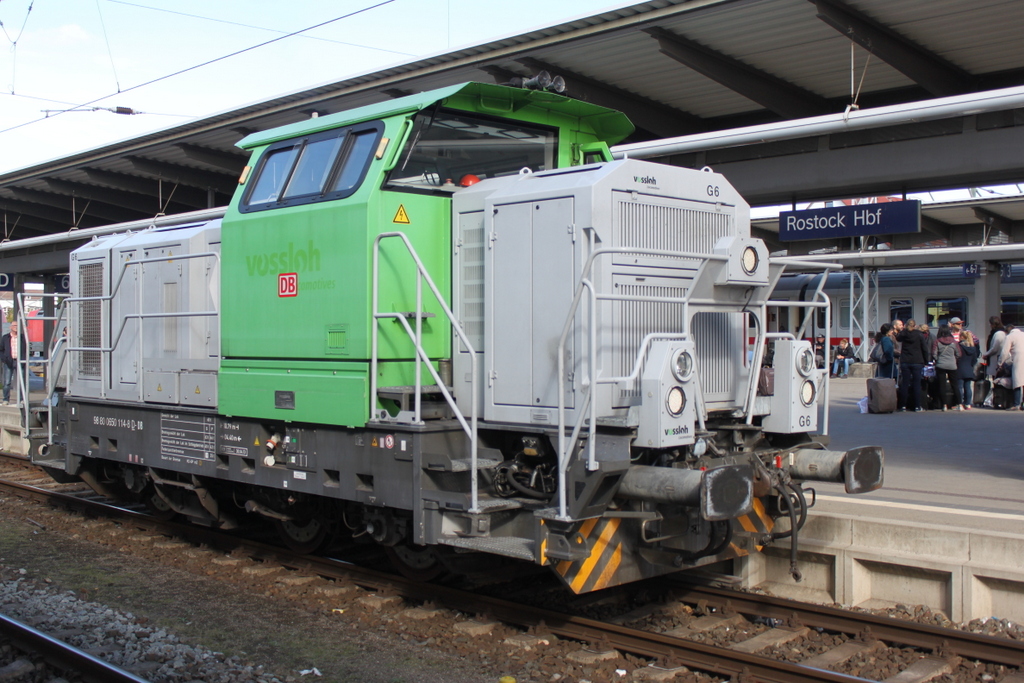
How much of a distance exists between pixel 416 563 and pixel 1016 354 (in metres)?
12.3

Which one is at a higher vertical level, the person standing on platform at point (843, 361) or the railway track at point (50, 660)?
the person standing on platform at point (843, 361)

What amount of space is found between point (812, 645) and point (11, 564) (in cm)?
635

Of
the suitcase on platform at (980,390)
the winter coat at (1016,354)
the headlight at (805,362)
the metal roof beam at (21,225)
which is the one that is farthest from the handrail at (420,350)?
the metal roof beam at (21,225)

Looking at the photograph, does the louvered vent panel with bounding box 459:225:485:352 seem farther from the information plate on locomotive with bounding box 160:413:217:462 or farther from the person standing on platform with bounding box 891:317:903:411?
the person standing on platform with bounding box 891:317:903:411

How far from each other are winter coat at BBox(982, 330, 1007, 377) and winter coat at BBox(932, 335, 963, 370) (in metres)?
0.82

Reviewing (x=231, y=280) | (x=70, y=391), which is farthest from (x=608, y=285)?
(x=70, y=391)

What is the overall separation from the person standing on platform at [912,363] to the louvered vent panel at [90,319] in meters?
12.2

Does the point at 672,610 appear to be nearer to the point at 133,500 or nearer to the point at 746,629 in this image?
the point at 746,629

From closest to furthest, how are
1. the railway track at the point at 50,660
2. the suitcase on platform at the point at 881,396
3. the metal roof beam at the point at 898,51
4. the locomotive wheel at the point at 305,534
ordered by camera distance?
1. the railway track at the point at 50,660
2. the locomotive wheel at the point at 305,534
3. the metal roof beam at the point at 898,51
4. the suitcase on platform at the point at 881,396

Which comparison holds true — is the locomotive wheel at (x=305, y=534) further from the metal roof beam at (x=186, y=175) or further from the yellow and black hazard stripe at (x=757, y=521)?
the metal roof beam at (x=186, y=175)

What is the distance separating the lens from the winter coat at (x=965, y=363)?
15453 mm

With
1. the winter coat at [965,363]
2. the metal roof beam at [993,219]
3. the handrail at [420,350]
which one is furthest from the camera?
the metal roof beam at [993,219]

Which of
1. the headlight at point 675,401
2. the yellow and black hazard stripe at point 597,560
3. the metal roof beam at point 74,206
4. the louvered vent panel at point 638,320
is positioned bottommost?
the yellow and black hazard stripe at point 597,560

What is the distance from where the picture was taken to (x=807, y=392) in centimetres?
593
